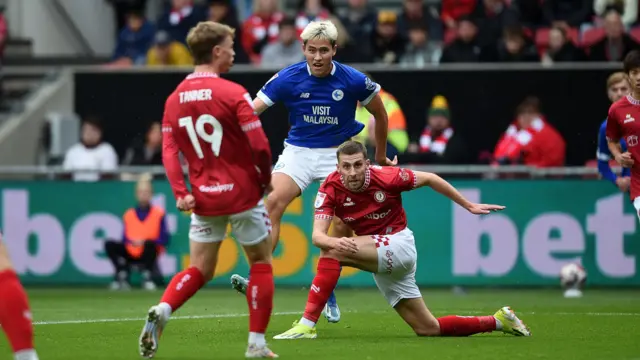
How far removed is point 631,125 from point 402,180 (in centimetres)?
314

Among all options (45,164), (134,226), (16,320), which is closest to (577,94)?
(134,226)

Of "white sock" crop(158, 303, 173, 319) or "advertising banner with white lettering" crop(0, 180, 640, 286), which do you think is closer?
"white sock" crop(158, 303, 173, 319)

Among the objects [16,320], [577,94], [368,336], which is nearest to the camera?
[16,320]

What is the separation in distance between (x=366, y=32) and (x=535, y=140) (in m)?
3.90

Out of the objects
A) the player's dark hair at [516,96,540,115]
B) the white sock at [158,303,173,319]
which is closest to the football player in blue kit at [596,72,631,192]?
the player's dark hair at [516,96,540,115]

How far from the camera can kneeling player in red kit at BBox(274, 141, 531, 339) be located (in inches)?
382

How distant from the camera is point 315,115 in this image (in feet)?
37.2

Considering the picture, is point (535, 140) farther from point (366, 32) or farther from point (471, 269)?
point (366, 32)

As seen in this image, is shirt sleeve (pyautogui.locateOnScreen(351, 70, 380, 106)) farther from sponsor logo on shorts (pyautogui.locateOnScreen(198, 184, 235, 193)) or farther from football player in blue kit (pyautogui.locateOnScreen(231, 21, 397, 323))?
sponsor logo on shorts (pyautogui.locateOnScreen(198, 184, 235, 193))

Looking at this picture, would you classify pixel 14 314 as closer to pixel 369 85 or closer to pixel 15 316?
pixel 15 316

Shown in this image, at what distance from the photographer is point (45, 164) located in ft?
63.9

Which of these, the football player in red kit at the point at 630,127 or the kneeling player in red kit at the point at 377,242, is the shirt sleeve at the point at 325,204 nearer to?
the kneeling player in red kit at the point at 377,242

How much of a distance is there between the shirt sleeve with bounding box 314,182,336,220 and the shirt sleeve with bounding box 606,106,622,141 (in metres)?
3.46

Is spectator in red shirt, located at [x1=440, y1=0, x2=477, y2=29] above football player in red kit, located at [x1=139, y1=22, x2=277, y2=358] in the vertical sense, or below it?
above
